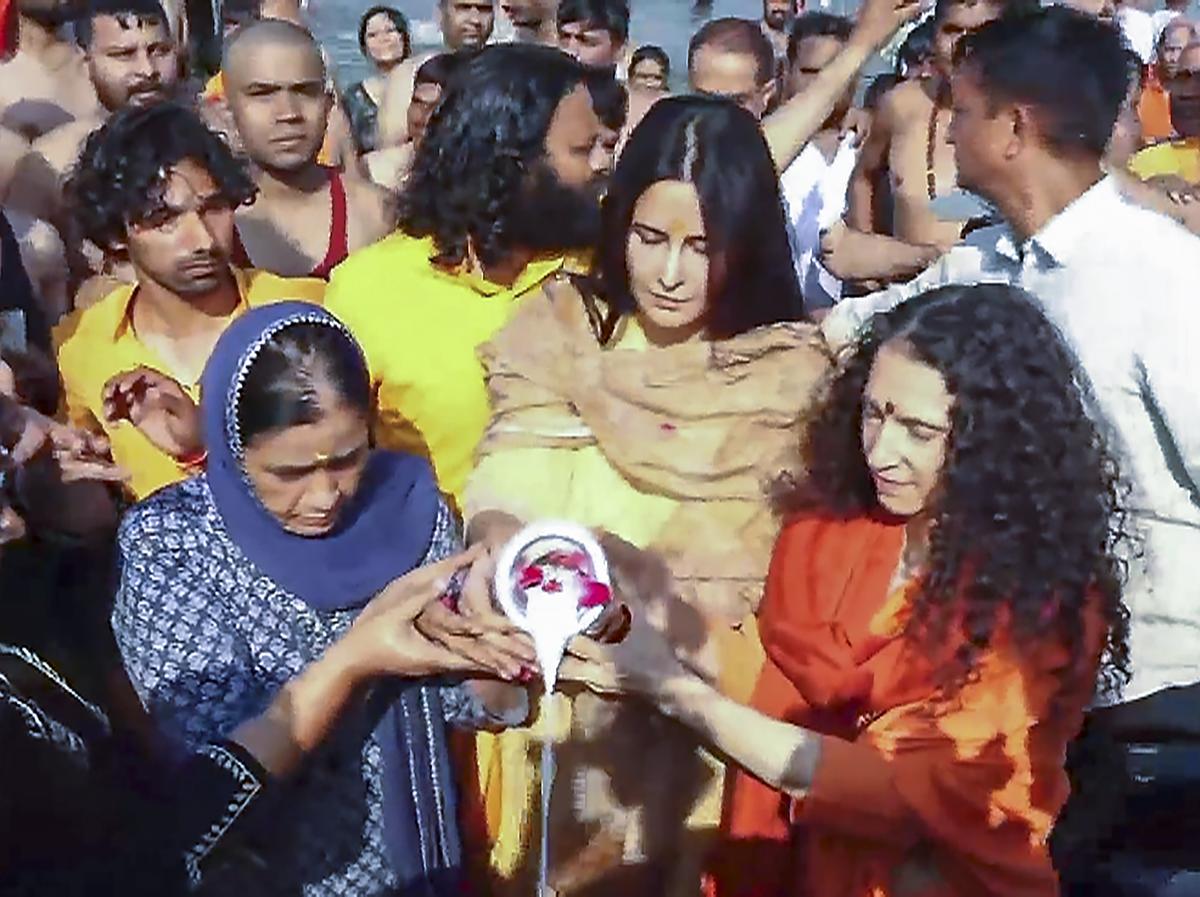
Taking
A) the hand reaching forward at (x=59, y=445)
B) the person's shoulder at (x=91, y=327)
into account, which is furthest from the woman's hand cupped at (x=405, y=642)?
the person's shoulder at (x=91, y=327)

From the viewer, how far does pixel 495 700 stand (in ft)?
7.00

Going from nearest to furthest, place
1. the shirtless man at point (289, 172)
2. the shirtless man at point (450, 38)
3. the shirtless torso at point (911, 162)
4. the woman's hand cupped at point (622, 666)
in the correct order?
the woman's hand cupped at point (622, 666) → the shirtless man at point (289, 172) → the shirtless torso at point (911, 162) → the shirtless man at point (450, 38)

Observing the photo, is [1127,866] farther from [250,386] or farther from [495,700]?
[250,386]

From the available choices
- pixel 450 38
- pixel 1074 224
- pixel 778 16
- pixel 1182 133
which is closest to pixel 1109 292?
pixel 1074 224

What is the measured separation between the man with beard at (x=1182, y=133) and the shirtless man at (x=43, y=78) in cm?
265

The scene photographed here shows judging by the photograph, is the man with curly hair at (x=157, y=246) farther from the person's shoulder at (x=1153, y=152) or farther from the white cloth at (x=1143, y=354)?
the person's shoulder at (x=1153, y=152)

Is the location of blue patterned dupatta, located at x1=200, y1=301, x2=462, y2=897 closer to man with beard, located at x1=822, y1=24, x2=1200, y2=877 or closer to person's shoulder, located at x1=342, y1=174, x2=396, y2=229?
man with beard, located at x1=822, y1=24, x2=1200, y2=877

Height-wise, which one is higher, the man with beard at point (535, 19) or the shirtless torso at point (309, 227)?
the man with beard at point (535, 19)

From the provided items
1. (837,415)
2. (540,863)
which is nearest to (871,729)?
(837,415)

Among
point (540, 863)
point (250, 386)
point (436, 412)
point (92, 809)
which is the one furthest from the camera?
point (436, 412)

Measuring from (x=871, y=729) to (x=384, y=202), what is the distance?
1.88 metres

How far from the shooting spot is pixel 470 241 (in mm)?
2896

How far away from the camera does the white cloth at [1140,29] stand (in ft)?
21.2

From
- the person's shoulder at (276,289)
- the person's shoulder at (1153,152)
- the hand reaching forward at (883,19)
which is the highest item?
the hand reaching forward at (883,19)
